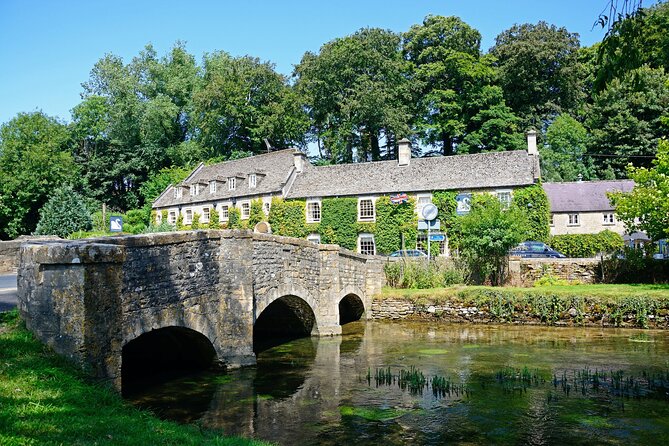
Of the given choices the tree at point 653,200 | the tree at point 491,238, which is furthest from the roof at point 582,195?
the tree at point 491,238

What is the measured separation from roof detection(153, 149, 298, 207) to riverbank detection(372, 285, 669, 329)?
18.8 meters

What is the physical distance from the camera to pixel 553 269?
24453 mm

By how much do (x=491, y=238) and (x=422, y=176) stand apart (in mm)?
12400

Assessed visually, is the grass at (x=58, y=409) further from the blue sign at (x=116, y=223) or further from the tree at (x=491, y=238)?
the tree at (x=491, y=238)

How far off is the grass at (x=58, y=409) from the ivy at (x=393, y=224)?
2823cm

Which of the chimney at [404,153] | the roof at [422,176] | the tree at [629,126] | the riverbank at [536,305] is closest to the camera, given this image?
the riverbank at [536,305]

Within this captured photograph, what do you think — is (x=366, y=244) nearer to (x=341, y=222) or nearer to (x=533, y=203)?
(x=341, y=222)

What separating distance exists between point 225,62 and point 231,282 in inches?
1940

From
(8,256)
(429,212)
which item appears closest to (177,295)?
(8,256)

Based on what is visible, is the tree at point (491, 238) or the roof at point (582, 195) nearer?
the tree at point (491, 238)

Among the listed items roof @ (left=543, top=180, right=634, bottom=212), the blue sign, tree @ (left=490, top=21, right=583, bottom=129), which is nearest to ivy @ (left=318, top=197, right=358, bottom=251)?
the blue sign

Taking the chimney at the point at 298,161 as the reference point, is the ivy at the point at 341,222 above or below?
below

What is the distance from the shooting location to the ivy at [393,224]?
34.2m

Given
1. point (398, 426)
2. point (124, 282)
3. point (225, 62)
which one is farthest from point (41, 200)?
point (398, 426)
